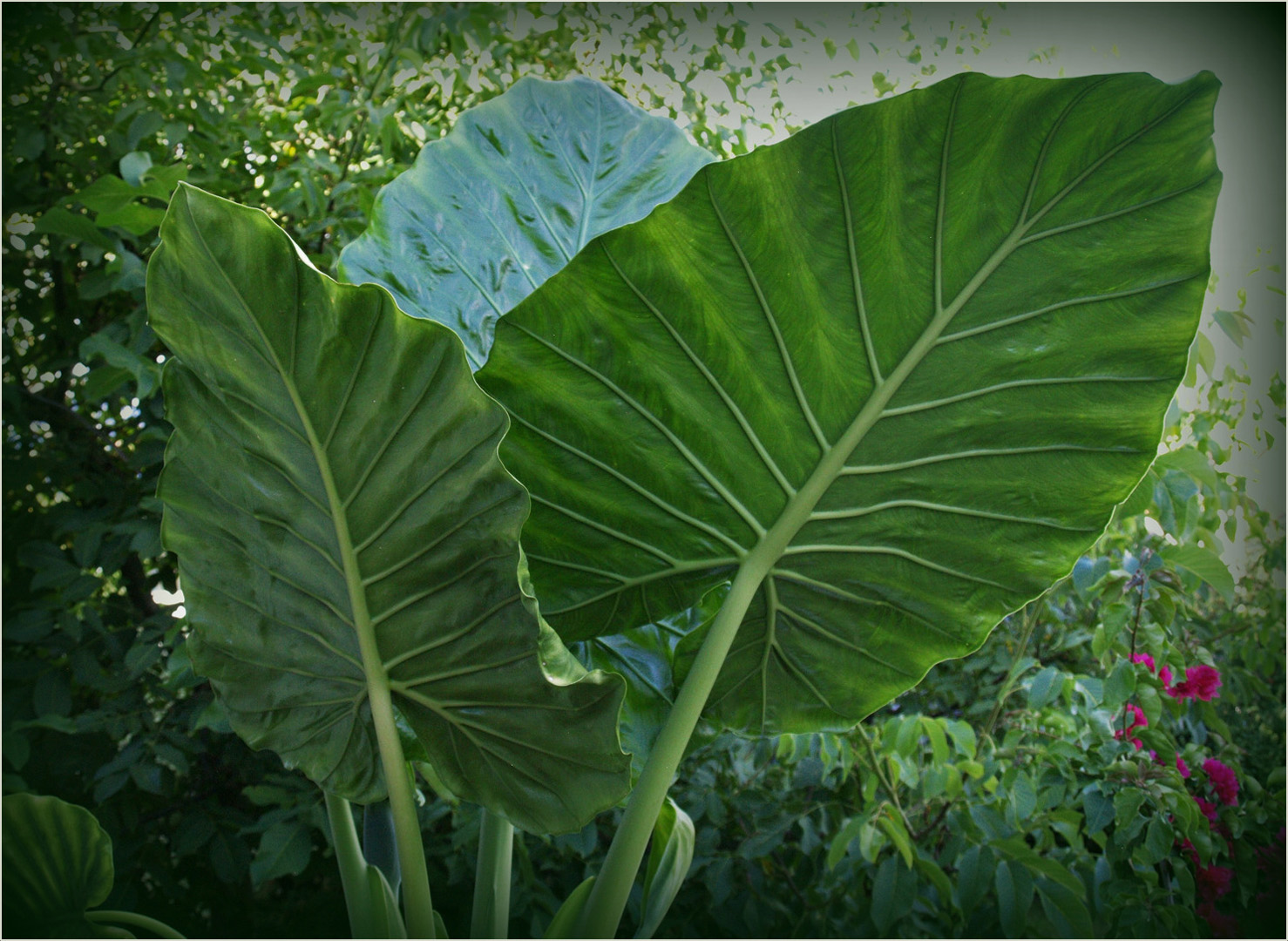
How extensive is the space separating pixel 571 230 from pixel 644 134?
4.7 inches

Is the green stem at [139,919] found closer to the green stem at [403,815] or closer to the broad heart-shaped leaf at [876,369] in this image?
the green stem at [403,815]

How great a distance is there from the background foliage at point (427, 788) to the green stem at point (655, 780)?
505mm

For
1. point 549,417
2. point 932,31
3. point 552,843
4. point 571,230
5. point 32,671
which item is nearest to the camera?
point 549,417

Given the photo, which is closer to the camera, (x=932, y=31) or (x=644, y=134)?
(x=644, y=134)

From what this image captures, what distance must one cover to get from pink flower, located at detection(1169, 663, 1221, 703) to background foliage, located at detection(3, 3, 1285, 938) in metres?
0.02

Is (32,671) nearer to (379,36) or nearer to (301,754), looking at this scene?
(301,754)

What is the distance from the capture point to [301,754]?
537 mm

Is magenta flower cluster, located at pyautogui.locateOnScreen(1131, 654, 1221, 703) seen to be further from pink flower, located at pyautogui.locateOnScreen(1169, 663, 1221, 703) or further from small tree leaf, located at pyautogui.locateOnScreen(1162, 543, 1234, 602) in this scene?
small tree leaf, located at pyautogui.locateOnScreen(1162, 543, 1234, 602)

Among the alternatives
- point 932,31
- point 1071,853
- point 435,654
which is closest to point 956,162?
point 435,654

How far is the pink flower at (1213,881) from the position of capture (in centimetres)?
118

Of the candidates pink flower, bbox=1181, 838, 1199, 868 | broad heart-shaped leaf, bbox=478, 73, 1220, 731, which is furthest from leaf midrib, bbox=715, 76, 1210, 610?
pink flower, bbox=1181, 838, 1199, 868

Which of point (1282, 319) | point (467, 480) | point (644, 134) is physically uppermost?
point (1282, 319)

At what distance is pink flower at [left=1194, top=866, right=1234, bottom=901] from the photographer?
118 centimetres

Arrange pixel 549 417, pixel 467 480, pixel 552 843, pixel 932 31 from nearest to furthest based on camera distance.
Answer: pixel 467 480
pixel 549 417
pixel 552 843
pixel 932 31
